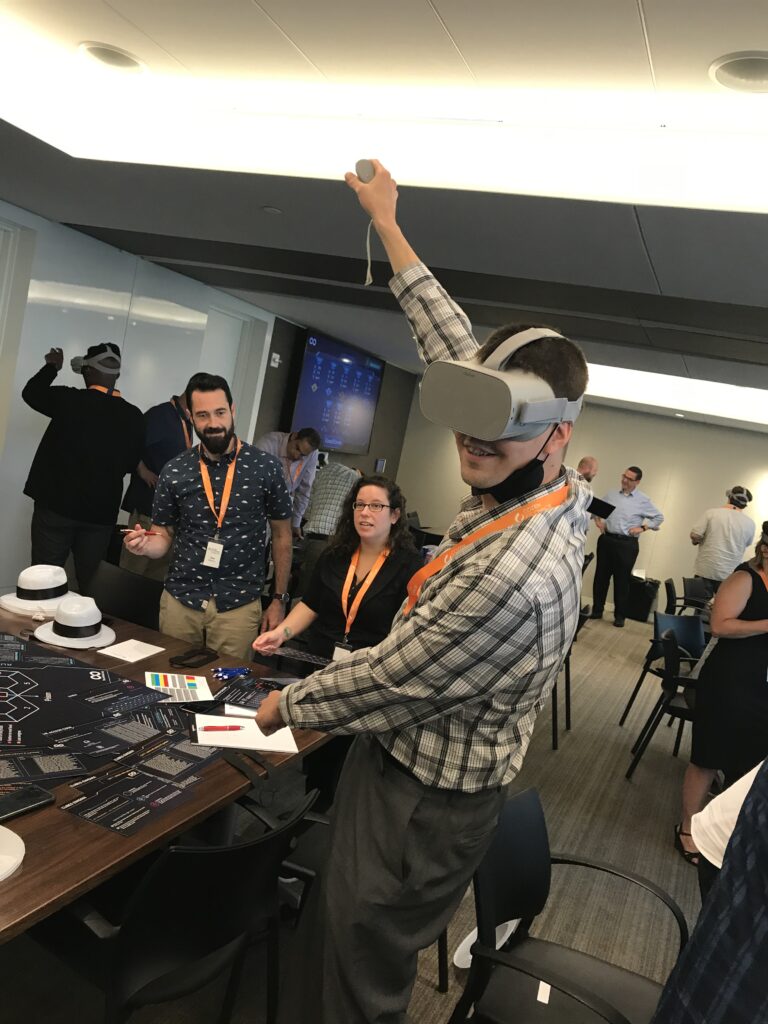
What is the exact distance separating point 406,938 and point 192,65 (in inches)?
111

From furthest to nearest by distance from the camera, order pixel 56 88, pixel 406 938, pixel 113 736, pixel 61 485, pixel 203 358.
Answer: pixel 203 358, pixel 61 485, pixel 56 88, pixel 113 736, pixel 406 938

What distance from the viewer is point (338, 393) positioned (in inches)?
336

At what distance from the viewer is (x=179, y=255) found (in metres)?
4.87

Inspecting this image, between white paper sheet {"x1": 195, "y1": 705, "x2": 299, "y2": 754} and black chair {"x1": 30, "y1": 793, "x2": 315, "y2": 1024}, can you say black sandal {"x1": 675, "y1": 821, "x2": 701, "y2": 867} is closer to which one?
white paper sheet {"x1": 195, "y1": 705, "x2": 299, "y2": 754}

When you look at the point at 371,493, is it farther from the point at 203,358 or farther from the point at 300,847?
the point at 203,358

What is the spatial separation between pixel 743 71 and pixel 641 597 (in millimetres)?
8068

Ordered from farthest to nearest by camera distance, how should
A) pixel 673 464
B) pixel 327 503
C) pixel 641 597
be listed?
1. pixel 673 464
2. pixel 641 597
3. pixel 327 503

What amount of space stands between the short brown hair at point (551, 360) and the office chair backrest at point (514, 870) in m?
0.95

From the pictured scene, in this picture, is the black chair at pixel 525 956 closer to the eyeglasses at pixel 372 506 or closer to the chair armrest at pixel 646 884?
the chair armrest at pixel 646 884

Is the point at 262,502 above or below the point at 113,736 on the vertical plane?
above

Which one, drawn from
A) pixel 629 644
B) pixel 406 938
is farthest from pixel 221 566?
pixel 629 644

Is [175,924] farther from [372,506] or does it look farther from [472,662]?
[372,506]

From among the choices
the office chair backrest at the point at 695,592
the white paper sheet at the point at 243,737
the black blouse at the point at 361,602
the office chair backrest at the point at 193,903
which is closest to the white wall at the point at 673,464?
the office chair backrest at the point at 695,592

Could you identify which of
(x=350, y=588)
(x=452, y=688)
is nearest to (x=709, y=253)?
(x=350, y=588)
